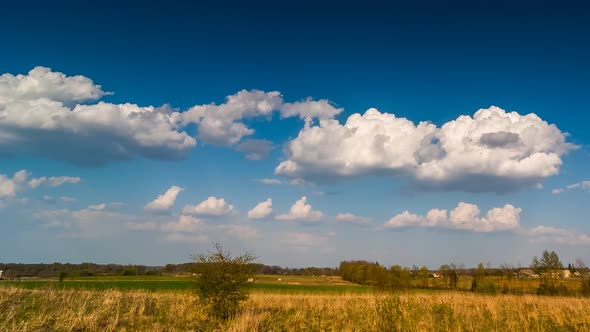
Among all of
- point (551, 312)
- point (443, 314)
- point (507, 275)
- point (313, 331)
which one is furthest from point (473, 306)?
point (507, 275)

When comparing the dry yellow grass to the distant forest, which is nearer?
the dry yellow grass

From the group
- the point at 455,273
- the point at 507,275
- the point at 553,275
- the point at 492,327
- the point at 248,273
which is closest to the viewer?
the point at 492,327

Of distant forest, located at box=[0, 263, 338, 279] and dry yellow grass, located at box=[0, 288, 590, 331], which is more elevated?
dry yellow grass, located at box=[0, 288, 590, 331]

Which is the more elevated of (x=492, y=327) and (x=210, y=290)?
(x=210, y=290)

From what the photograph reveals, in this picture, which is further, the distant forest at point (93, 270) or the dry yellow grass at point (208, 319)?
the distant forest at point (93, 270)

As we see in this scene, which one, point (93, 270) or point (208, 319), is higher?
point (208, 319)

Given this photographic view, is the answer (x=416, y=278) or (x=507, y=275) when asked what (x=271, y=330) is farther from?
(x=416, y=278)

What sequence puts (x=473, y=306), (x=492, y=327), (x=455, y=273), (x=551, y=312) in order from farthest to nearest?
(x=455, y=273), (x=473, y=306), (x=551, y=312), (x=492, y=327)

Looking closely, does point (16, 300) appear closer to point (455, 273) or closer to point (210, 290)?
point (210, 290)

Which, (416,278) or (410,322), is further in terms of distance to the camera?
(416,278)

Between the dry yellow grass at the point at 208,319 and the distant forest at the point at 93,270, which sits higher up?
the dry yellow grass at the point at 208,319

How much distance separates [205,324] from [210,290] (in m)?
1.84

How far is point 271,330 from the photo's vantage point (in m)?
13.1

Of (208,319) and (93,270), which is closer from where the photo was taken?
(208,319)
